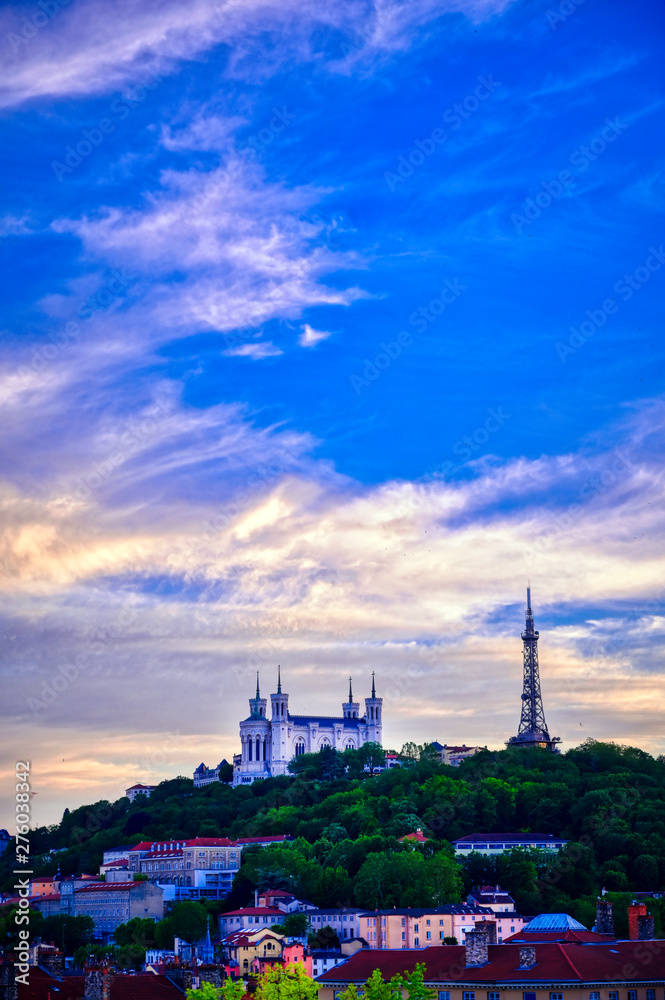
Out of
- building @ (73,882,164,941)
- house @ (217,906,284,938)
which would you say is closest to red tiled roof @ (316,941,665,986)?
house @ (217,906,284,938)

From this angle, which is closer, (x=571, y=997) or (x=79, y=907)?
(x=571, y=997)

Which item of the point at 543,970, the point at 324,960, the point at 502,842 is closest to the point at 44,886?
the point at 502,842

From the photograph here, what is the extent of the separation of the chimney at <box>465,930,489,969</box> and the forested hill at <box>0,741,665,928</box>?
161 ft

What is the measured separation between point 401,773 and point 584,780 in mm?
21959

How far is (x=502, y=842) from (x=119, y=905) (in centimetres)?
3549

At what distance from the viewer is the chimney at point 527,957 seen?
167 feet

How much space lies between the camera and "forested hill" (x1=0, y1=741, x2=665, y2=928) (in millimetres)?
111000

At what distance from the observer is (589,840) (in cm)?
12225

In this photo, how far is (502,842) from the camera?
126 meters

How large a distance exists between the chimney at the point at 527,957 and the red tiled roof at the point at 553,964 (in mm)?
197

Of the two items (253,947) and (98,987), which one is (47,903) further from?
(98,987)

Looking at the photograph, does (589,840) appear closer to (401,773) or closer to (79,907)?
(401,773)

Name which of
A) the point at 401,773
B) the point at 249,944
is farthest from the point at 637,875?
the point at 401,773

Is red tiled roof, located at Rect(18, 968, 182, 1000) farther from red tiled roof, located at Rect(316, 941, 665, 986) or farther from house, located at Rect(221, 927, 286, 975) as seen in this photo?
house, located at Rect(221, 927, 286, 975)
